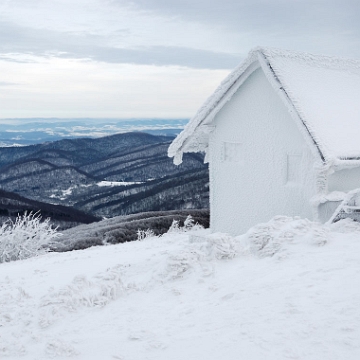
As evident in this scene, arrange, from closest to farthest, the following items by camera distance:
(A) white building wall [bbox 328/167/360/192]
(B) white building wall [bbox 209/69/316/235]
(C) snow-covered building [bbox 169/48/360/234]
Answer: (C) snow-covered building [bbox 169/48/360/234] < (A) white building wall [bbox 328/167/360/192] < (B) white building wall [bbox 209/69/316/235]

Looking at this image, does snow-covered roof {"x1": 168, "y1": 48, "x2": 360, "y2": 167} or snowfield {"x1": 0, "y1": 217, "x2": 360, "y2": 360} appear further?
snow-covered roof {"x1": 168, "y1": 48, "x2": 360, "y2": 167}

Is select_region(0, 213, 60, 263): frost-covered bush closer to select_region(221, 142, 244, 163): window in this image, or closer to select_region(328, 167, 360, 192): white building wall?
select_region(221, 142, 244, 163): window

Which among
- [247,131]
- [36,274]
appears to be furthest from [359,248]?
[36,274]

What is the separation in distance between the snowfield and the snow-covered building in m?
1.58

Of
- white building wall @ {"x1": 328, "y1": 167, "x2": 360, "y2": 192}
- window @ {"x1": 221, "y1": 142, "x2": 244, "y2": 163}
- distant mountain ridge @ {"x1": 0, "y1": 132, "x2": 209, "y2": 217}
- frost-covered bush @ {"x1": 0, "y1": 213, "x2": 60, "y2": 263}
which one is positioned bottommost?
distant mountain ridge @ {"x1": 0, "y1": 132, "x2": 209, "y2": 217}

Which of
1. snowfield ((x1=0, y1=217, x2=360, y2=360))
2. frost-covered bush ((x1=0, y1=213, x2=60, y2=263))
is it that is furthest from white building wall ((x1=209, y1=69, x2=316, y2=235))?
frost-covered bush ((x1=0, y1=213, x2=60, y2=263))

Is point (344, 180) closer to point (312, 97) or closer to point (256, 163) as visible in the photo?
point (312, 97)

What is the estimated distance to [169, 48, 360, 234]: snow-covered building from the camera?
9836 mm

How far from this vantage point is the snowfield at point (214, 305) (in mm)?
5203

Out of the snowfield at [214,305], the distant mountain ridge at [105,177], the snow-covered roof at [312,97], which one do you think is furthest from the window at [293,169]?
the distant mountain ridge at [105,177]

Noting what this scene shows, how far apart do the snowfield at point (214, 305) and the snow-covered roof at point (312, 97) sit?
184 centimetres

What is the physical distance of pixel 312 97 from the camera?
1059cm

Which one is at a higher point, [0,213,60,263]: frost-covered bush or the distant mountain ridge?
[0,213,60,263]: frost-covered bush

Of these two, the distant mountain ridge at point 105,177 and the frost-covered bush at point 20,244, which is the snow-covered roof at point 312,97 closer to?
the frost-covered bush at point 20,244
